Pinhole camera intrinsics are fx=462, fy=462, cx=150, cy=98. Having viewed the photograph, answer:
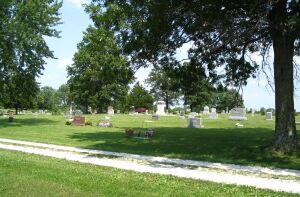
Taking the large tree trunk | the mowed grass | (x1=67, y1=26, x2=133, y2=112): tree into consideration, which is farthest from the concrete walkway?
(x1=67, y1=26, x2=133, y2=112): tree

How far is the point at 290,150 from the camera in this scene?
15.7 metres

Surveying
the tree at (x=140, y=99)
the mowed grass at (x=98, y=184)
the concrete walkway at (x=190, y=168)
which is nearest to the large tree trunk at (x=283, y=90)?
the concrete walkway at (x=190, y=168)

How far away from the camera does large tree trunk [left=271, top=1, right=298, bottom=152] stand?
1595cm

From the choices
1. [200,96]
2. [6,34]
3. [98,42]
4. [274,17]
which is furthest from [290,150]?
[200,96]

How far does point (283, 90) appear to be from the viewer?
53.4 feet

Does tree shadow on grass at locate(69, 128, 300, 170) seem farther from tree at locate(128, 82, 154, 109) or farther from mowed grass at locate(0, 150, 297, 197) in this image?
tree at locate(128, 82, 154, 109)

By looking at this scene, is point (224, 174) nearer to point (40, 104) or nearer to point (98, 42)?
point (98, 42)

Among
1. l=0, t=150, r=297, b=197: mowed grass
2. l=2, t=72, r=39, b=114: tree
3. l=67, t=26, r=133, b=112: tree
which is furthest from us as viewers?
l=67, t=26, r=133, b=112: tree

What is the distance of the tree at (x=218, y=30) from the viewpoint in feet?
49.9

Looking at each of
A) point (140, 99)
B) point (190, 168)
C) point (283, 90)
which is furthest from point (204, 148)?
point (140, 99)

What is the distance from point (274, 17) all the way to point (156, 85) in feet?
257

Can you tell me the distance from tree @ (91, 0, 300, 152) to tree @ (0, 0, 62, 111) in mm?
17635

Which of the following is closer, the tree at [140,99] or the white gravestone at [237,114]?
the white gravestone at [237,114]

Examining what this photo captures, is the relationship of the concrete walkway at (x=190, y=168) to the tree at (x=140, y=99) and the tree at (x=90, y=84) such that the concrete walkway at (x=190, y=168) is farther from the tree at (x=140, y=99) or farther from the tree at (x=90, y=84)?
the tree at (x=140, y=99)
